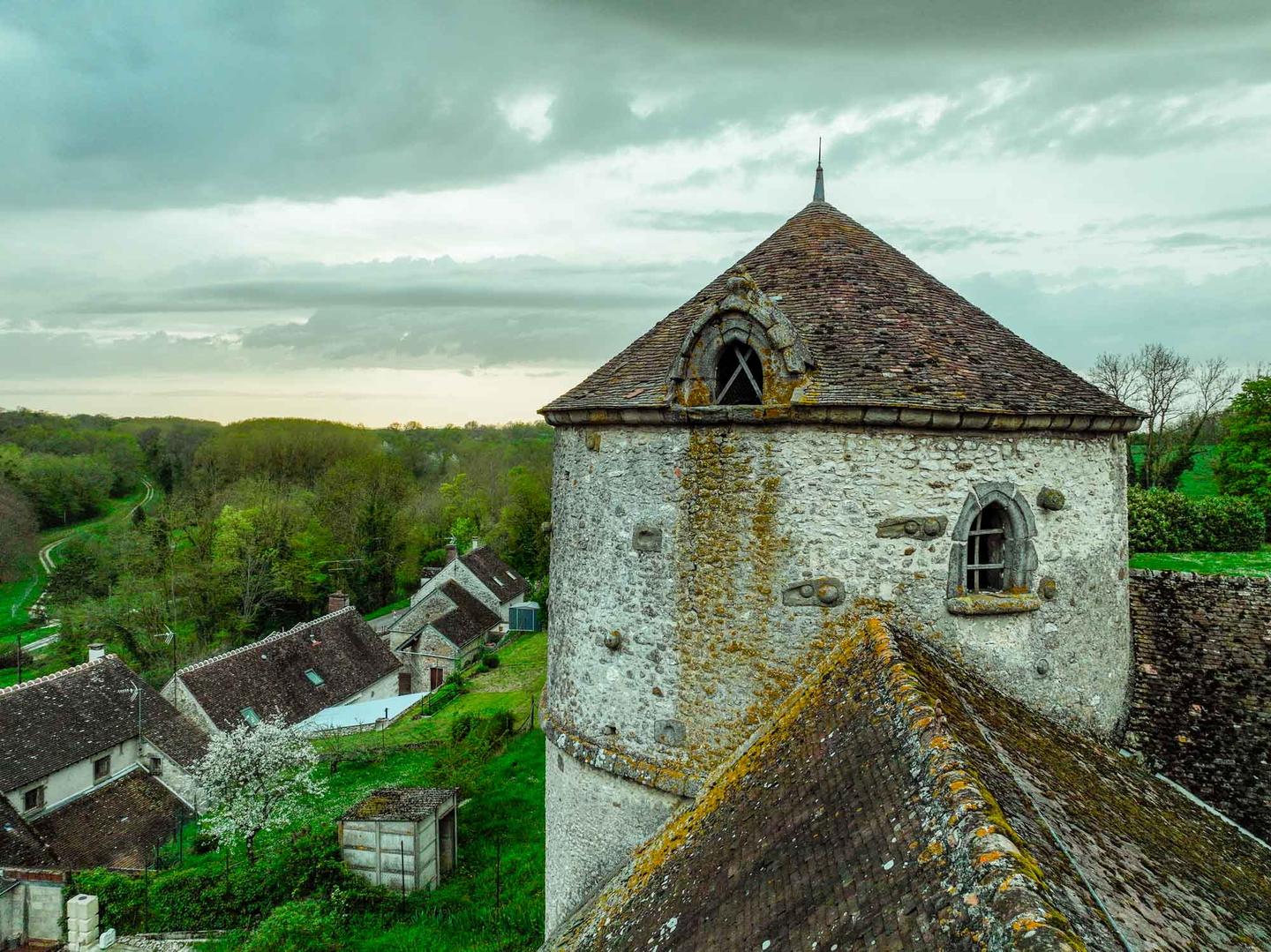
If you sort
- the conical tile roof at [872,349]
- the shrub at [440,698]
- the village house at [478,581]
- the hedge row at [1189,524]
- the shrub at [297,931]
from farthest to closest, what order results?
the village house at [478,581], the shrub at [440,698], the hedge row at [1189,524], the shrub at [297,931], the conical tile roof at [872,349]

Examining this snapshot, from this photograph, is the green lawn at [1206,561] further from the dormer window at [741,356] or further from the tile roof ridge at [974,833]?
the tile roof ridge at [974,833]

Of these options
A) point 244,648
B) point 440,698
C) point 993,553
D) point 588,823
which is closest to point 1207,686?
point 993,553

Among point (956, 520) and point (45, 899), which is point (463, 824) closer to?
point (45, 899)

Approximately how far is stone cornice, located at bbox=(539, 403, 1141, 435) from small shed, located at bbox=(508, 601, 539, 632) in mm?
41466

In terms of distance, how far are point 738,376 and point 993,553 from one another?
10.3 ft

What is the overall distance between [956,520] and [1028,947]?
461cm

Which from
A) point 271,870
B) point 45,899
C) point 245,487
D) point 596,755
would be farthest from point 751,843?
point 245,487

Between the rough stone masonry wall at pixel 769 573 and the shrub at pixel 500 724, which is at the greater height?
the rough stone masonry wall at pixel 769 573

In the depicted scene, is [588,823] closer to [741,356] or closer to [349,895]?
[741,356]

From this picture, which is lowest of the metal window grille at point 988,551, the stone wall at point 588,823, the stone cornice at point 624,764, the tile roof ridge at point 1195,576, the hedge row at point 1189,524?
the stone wall at point 588,823

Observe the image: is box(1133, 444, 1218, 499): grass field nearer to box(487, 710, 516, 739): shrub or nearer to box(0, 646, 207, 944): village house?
box(487, 710, 516, 739): shrub

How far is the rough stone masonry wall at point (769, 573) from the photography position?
298 inches

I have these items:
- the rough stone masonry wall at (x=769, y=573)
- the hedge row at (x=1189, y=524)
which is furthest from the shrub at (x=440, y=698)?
the rough stone masonry wall at (x=769, y=573)

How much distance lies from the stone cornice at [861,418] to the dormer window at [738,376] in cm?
37
